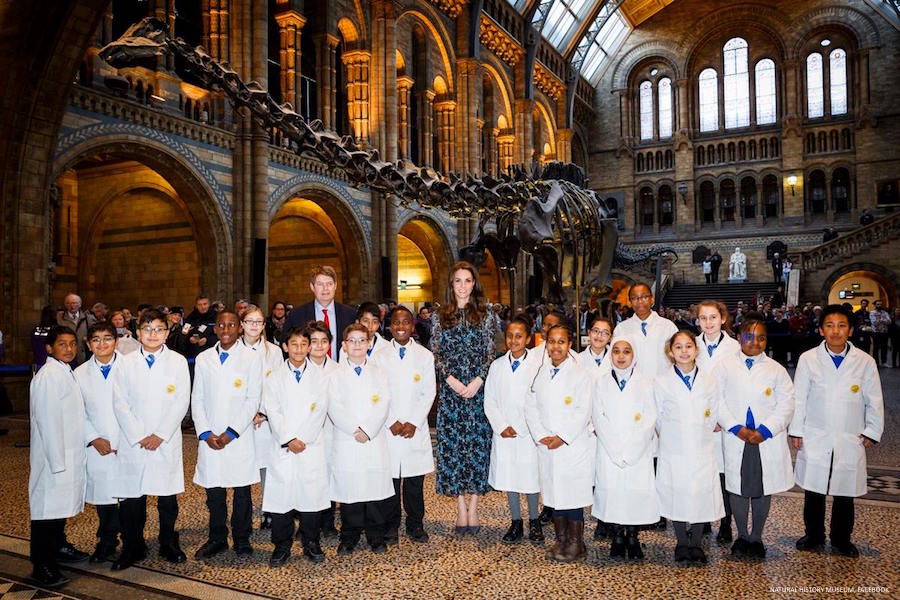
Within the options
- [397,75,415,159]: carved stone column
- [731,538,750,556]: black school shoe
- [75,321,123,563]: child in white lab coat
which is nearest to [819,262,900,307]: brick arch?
[397,75,415,159]: carved stone column

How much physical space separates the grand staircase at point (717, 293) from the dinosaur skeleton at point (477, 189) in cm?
1999

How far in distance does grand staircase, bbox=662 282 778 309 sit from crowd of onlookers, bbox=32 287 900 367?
7.35m

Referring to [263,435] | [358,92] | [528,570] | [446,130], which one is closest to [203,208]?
[358,92]

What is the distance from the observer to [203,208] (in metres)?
14.0

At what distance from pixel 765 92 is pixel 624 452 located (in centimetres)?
3377

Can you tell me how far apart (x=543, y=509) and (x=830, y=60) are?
33.8 meters

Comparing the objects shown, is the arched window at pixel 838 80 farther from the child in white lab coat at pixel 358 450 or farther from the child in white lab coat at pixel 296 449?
the child in white lab coat at pixel 296 449

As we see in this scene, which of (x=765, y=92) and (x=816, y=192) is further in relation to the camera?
(x=765, y=92)

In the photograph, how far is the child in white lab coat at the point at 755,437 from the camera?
4.43m

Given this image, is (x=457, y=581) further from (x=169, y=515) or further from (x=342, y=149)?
(x=342, y=149)

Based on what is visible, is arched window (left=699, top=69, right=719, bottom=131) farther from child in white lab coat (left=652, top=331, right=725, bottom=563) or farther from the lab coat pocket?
child in white lab coat (left=652, top=331, right=725, bottom=563)

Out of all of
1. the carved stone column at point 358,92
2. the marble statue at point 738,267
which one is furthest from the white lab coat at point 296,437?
the marble statue at point 738,267

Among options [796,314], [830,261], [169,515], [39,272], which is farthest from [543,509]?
[830,261]

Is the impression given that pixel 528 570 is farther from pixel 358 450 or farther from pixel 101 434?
pixel 101 434
